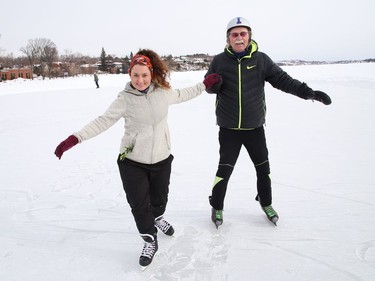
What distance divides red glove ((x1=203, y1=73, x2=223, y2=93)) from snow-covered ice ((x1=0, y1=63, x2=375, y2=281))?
1.18 meters

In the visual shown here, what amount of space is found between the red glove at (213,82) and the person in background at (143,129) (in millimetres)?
304

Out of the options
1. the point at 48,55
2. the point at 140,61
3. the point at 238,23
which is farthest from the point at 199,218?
the point at 48,55

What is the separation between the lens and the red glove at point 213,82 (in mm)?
2309

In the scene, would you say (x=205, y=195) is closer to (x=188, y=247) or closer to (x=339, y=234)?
(x=188, y=247)

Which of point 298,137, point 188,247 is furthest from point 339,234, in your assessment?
point 298,137

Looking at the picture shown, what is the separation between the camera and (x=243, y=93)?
7.66 ft

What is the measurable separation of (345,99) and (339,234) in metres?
8.33

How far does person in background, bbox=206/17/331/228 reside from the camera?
89.6 inches

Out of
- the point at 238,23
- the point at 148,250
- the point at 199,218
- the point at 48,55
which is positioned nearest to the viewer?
the point at 148,250

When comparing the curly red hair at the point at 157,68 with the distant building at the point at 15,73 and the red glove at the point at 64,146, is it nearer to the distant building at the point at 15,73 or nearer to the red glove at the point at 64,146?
the red glove at the point at 64,146

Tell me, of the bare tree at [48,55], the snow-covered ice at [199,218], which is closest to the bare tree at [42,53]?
the bare tree at [48,55]

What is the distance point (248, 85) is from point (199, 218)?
1272 mm

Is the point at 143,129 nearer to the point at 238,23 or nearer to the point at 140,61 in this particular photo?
the point at 140,61

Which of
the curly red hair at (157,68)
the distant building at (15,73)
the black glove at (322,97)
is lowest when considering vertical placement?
the black glove at (322,97)
